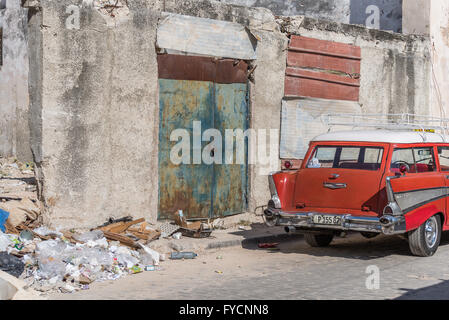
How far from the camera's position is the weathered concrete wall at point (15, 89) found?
18.2m

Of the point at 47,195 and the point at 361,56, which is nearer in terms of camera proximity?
the point at 47,195

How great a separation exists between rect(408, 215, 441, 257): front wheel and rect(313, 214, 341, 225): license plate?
3.56 feet

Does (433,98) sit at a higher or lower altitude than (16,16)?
lower

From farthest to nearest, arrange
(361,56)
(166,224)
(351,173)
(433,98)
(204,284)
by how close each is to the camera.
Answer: (433,98), (361,56), (166,224), (351,173), (204,284)

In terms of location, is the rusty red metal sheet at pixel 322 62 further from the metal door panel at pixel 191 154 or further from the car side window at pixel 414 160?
the car side window at pixel 414 160

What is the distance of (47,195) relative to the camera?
29.1 feet

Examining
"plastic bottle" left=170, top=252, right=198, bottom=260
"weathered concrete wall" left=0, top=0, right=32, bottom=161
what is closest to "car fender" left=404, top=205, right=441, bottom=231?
"plastic bottle" left=170, top=252, right=198, bottom=260

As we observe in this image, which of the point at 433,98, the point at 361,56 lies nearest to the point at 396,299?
the point at 361,56

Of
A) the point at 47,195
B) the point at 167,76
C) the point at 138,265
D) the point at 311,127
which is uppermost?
the point at 167,76

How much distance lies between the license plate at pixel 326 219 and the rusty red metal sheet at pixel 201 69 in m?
3.36

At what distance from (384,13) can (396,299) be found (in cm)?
1106

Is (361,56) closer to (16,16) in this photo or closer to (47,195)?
(47,195)

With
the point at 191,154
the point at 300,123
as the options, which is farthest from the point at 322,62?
the point at 191,154

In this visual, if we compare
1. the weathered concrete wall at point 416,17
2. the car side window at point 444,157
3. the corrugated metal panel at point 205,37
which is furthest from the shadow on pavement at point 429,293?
the weathered concrete wall at point 416,17
